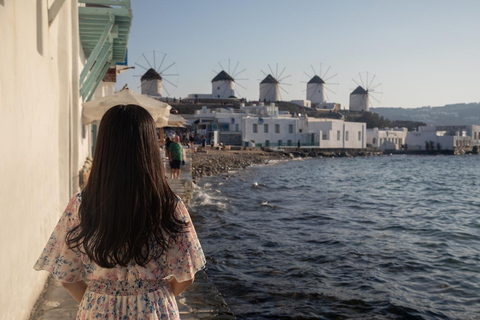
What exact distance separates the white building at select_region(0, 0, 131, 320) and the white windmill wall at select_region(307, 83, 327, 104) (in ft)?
262

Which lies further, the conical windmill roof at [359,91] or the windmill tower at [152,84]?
the conical windmill roof at [359,91]

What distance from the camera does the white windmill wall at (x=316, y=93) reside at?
84312 mm

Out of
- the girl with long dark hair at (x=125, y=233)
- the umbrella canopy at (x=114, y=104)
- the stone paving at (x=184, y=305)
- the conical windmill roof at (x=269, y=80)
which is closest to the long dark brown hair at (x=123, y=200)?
the girl with long dark hair at (x=125, y=233)

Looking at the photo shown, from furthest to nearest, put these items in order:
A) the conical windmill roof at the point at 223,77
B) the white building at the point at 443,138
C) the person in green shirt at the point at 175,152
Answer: the conical windmill roof at the point at 223,77 → the white building at the point at 443,138 → the person in green shirt at the point at 175,152

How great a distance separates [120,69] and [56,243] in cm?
1545

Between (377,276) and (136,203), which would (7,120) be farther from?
(377,276)

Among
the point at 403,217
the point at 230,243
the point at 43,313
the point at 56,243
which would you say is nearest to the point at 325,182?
the point at 403,217

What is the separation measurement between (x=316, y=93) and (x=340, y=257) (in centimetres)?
7862

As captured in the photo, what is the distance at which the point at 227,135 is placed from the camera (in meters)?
45.5

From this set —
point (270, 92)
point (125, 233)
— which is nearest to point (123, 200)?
point (125, 233)

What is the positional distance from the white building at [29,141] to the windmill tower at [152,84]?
62.0 meters

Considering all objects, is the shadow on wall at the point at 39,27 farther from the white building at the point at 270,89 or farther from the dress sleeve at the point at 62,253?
the white building at the point at 270,89

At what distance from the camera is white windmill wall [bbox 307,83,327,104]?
84312mm

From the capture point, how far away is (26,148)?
342 centimetres
